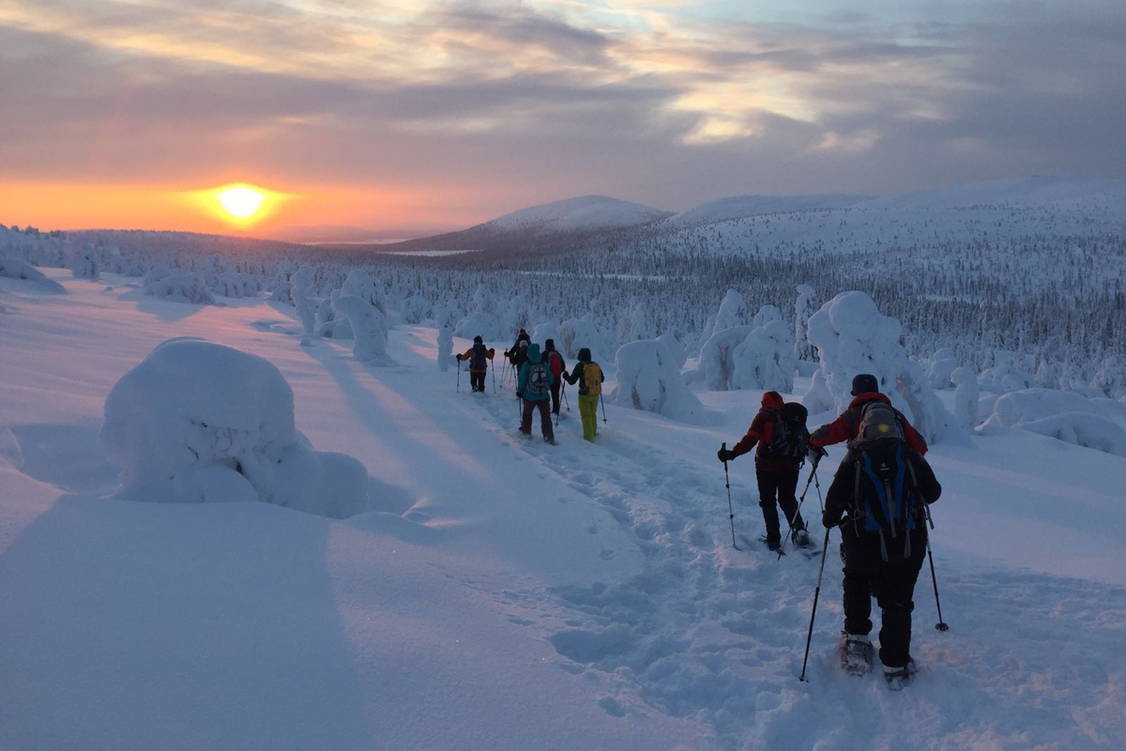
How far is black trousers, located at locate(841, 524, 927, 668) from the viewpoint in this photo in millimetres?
4066

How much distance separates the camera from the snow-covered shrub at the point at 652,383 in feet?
55.6

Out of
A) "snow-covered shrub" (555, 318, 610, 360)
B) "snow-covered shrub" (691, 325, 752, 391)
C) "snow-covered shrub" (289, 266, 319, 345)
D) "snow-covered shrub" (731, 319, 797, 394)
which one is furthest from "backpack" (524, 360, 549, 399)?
"snow-covered shrub" (555, 318, 610, 360)

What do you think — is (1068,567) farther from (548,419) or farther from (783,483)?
(548,419)

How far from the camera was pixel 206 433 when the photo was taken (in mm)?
6023

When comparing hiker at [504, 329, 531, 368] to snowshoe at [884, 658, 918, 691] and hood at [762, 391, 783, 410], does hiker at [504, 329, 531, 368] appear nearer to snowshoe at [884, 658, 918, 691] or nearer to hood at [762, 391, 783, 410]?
hood at [762, 391, 783, 410]

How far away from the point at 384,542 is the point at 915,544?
12.7 feet

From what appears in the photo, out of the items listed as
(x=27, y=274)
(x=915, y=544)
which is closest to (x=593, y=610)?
(x=915, y=544)

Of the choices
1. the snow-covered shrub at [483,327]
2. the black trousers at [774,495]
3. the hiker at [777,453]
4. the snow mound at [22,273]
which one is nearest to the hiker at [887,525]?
the hiker at [777,453]

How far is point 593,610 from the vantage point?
5055 millimetres

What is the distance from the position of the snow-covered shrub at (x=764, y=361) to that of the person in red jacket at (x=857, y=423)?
25072mm

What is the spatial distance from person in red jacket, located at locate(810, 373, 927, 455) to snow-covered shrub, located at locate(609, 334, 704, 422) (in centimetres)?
1180

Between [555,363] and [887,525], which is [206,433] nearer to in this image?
[887,525]

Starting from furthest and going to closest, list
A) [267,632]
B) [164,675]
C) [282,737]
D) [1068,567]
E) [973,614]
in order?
[1068,567], [973,614], [267,632], [164,675], [282,737]

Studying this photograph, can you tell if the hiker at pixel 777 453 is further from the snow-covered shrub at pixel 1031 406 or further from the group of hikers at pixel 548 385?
the snow-covered shrub at pixel 1031 406
